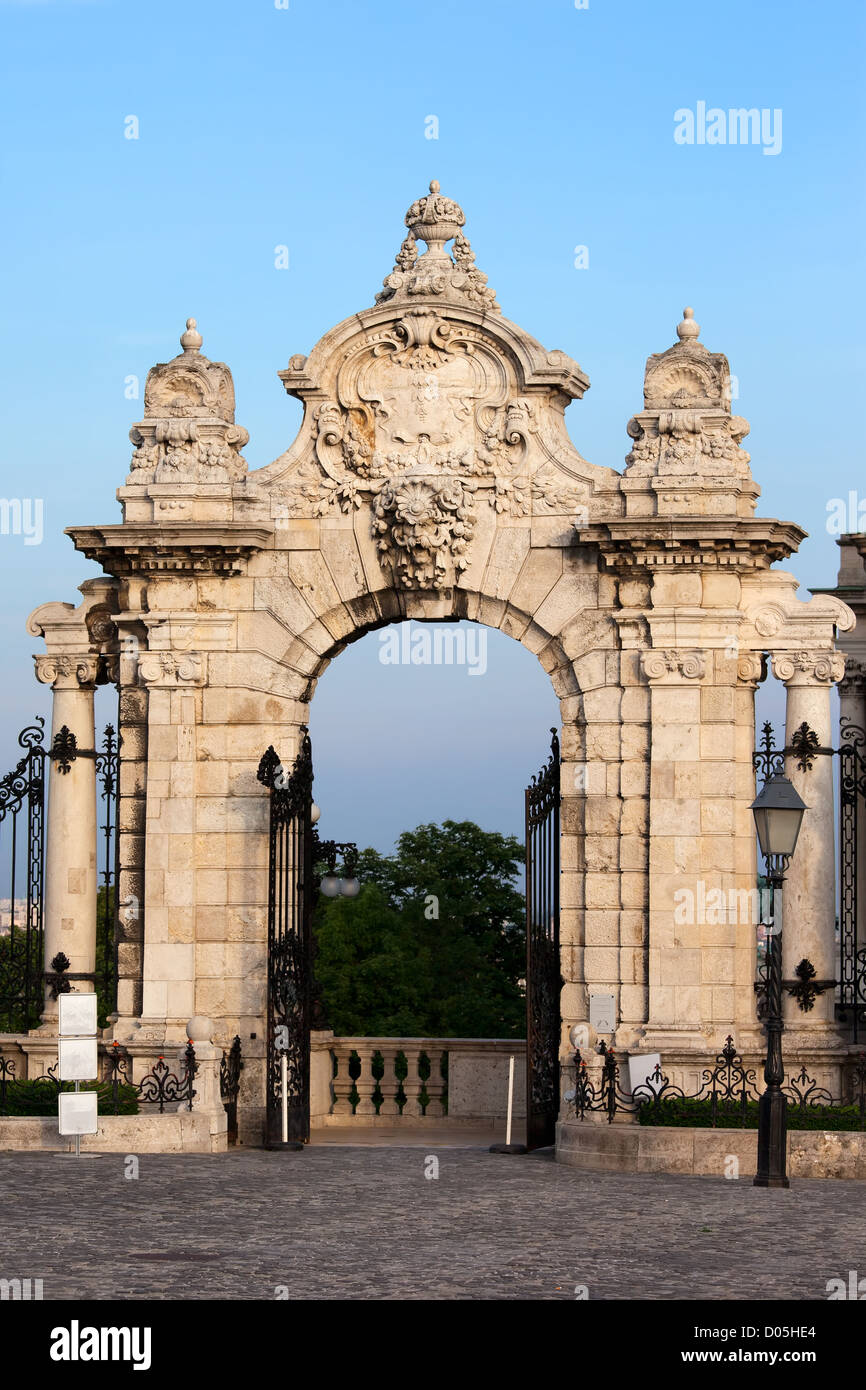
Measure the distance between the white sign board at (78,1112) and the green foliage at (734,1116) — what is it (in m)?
4.73

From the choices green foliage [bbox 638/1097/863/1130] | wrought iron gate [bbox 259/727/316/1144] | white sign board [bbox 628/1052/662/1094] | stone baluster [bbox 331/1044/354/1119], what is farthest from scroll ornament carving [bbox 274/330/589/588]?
stone baluster [bbox 331/1044/354/1119]

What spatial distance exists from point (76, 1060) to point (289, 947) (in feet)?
8.82

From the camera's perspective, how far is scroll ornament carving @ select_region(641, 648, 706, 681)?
20.7 meters

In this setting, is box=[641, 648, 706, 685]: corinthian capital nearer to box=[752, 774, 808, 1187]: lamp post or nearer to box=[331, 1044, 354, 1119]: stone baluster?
box=[752, 774, 808, 1187]: lamp post

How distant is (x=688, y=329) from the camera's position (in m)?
21.3

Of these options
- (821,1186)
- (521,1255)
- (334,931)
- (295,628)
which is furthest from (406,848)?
(521,1255)

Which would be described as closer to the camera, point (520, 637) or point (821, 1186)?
point (821, 1186)

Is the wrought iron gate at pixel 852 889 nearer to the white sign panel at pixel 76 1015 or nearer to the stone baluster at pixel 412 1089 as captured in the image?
the stone baluster at pixel 412 1089

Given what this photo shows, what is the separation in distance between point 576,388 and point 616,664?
2712 mm

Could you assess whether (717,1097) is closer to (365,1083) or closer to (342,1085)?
(365,1083)

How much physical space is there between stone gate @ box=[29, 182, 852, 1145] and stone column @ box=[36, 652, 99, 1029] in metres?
0.03

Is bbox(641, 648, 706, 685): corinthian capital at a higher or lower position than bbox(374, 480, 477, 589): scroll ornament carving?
lower

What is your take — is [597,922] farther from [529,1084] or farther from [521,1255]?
[521,1255]

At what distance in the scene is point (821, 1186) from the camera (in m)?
17.6
